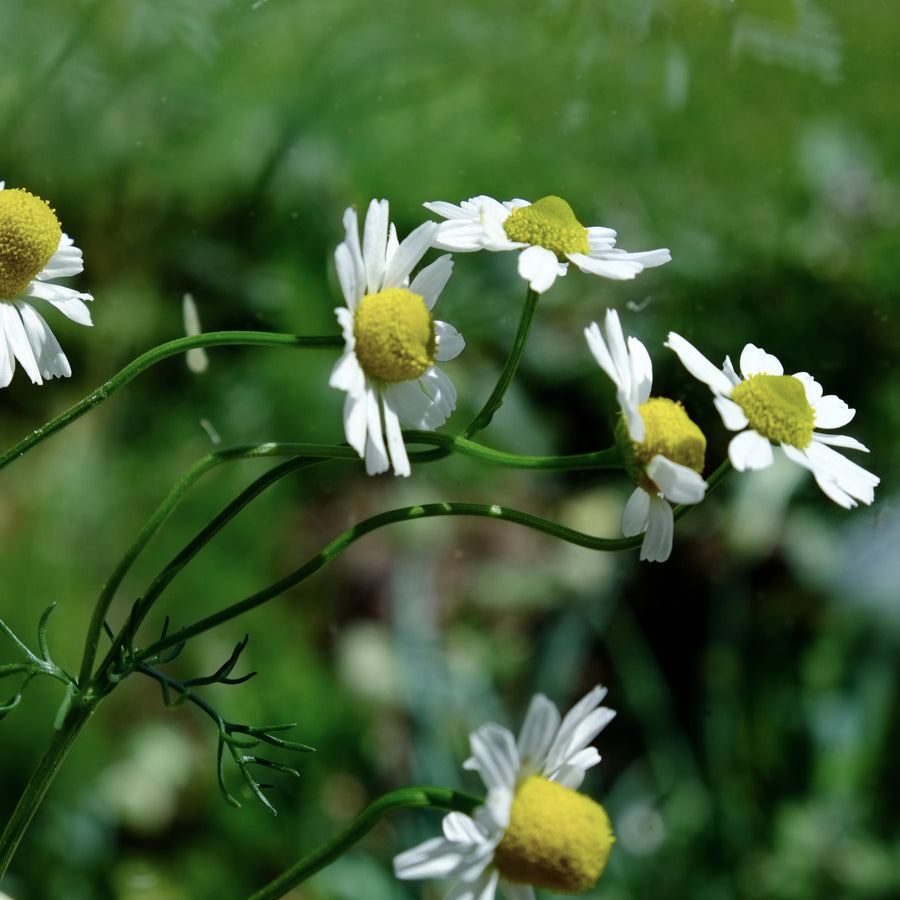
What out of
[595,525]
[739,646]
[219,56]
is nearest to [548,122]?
[219,56]

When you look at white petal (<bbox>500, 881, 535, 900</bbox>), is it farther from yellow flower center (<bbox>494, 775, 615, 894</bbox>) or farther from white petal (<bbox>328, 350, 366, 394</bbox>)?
white petal (<bbox>328, 350, 366, 394</bbox>)

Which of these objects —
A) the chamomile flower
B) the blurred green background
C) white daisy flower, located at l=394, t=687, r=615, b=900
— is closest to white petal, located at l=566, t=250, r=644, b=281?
the chamomile flower

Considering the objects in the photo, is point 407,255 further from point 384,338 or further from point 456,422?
point 456,422

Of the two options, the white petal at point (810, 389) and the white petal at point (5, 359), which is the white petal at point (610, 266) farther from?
the white petal at point (5, 359)

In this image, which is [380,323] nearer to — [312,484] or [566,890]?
[566,890]

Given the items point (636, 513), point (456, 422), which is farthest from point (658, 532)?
point (456, 422)
